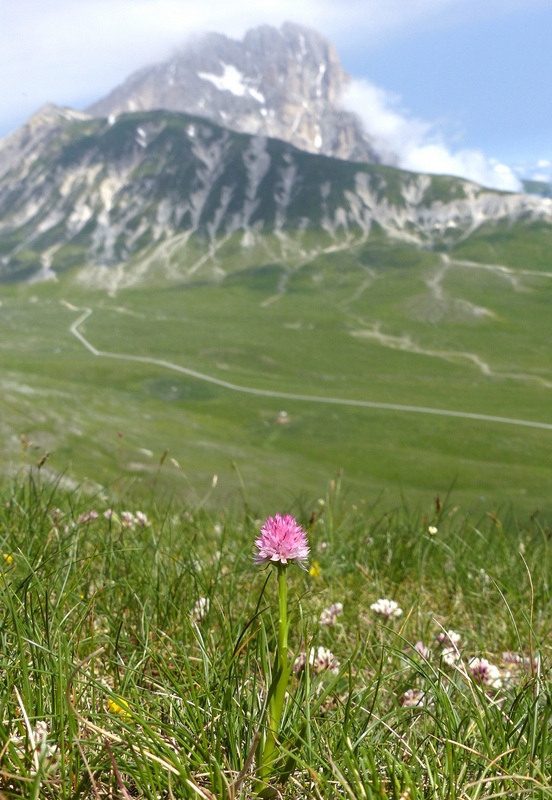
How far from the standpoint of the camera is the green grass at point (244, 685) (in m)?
2.13

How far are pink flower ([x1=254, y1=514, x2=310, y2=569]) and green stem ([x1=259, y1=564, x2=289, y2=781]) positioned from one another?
0.14ft

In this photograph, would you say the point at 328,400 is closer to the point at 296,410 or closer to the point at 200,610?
the point at 296,410

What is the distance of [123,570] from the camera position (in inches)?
175

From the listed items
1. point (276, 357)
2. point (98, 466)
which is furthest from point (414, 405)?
point (98, 466)

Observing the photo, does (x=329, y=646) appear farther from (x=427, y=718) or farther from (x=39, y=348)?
(x=39, y=348)

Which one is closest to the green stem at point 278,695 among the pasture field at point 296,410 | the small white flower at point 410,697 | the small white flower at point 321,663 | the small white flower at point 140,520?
the small white flower at point 321,663

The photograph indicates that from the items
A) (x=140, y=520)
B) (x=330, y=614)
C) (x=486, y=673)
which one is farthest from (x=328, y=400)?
(x=486, y=673)

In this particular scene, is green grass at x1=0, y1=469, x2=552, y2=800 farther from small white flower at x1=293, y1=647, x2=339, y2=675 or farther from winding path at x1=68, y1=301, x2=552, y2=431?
winding path at x1=68, y1=301, x2=552, y2=431

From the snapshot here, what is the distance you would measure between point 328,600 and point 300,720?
91.3 inches

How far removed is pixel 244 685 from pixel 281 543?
769 millimetres

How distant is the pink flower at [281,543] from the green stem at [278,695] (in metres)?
0.04

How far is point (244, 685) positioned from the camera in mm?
2611

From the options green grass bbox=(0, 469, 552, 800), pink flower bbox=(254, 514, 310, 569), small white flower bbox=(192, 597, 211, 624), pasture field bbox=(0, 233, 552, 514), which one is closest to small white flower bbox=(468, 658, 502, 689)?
green grass bbox=(0, 469, 552, 800)

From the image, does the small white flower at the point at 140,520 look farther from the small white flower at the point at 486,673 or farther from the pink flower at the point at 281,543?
the pink flower at the point at 281,543
